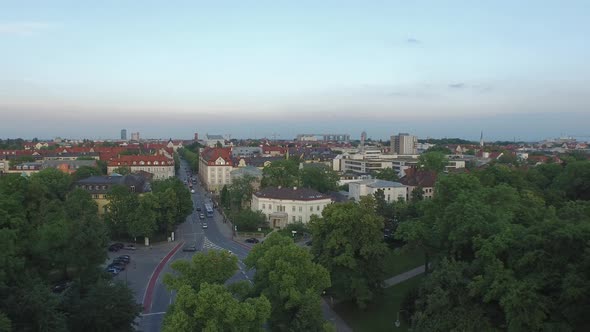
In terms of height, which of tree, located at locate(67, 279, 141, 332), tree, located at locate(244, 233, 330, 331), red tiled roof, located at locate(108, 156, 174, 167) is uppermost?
red tiled roof, located at locate(108, 156, 174, 167)

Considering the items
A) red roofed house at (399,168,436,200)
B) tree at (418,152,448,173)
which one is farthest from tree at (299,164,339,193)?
tree at (418,152,448,173)

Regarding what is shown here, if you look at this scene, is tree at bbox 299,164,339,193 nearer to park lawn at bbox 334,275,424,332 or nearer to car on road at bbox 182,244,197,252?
car on road at bbox 182,244,197,252

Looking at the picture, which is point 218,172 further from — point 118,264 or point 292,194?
point 118,264

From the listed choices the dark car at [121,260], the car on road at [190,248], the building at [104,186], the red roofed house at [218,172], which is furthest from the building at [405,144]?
the dark car at [121,260]

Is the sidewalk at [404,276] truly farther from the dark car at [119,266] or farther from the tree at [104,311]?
the dark car at [119,266]

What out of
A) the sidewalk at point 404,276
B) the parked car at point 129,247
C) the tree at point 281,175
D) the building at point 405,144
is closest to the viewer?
the sidewalk at point 404,276
